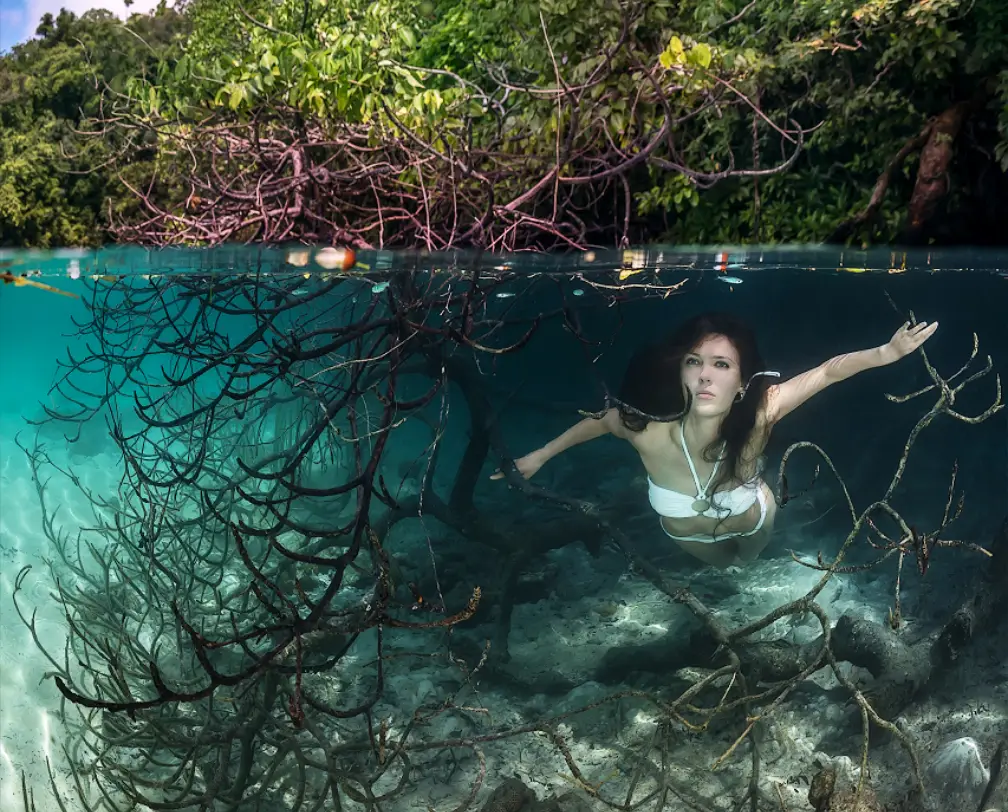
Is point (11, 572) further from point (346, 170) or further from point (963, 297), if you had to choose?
point (963, 297)

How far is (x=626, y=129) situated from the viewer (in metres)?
5.95

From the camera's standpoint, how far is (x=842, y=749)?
12.0ft

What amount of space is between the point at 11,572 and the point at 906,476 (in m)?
3.69

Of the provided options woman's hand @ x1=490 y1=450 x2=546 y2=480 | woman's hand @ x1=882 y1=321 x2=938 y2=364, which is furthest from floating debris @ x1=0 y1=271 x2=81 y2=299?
woman's hand @ x1=882 y1=321 x2=938 y2=364

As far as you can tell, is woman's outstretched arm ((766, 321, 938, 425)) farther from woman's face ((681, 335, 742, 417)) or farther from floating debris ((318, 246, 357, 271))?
floating debris ((318, 246, 357, 271))

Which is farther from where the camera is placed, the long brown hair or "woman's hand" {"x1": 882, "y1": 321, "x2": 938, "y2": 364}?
"woman's hand" {"x1": 882, "y1": 321, "x2": 938, "y2": 364}

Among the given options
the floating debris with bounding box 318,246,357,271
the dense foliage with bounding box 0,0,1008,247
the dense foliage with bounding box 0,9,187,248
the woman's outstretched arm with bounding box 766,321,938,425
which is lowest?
the woman's outstretched arm with bounding box 766,321,938,425

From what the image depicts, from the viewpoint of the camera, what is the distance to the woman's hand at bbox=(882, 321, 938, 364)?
3.64 metres

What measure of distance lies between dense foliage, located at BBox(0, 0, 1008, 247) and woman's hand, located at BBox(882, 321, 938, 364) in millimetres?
1947

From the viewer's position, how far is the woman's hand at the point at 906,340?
12.0 feet

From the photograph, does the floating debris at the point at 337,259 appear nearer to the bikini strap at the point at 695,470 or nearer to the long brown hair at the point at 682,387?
the long brown hair at the point at 682,387

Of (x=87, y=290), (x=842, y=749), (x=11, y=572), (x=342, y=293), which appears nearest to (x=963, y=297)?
(x=842, y=749)

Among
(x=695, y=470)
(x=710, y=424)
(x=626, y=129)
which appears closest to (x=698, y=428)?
(x=710, y=424)

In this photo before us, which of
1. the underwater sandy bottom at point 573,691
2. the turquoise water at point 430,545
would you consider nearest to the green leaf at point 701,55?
the turquoise water at point 430,545
